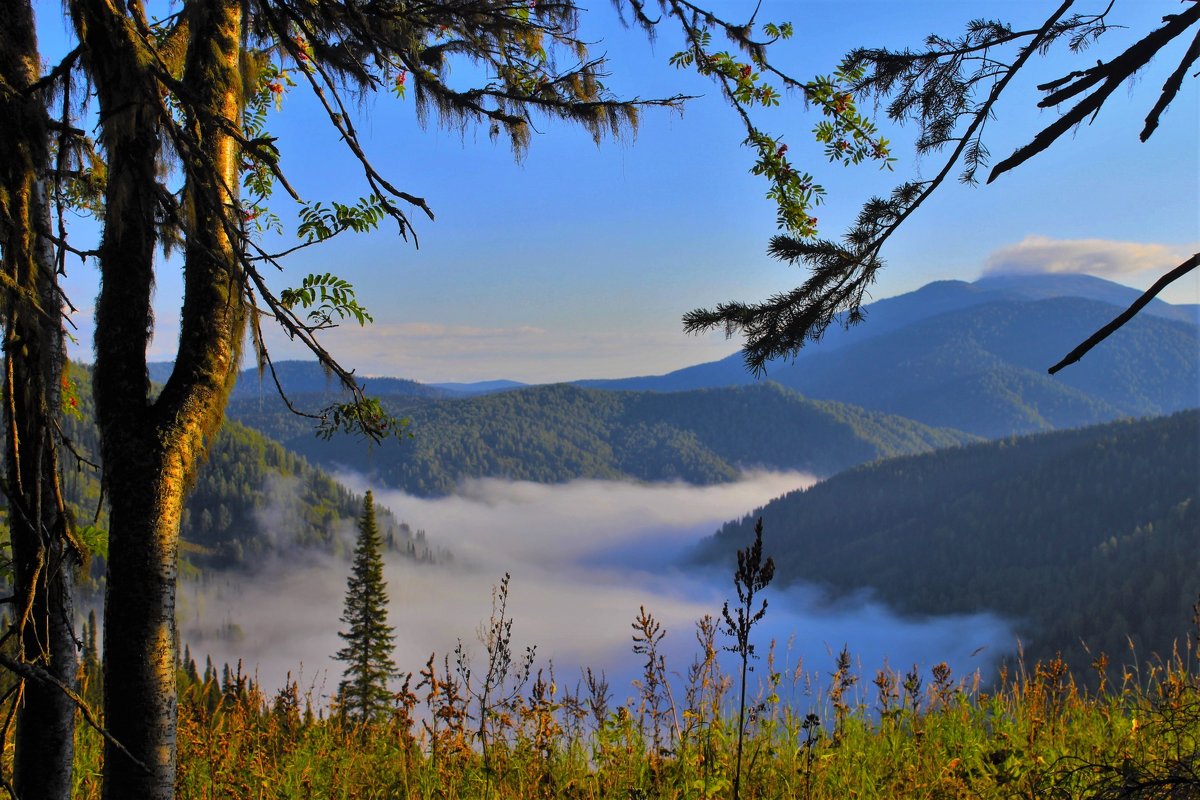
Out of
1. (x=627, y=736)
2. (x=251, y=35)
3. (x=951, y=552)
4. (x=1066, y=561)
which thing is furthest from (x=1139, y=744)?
(x=951, y=552)

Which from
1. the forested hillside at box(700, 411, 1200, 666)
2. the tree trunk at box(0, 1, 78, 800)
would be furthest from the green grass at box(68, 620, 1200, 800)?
the forested hillside at box(700, 411, 1200, 666)

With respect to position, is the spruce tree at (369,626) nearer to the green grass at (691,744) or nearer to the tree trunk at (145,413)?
the green grass at (691,744)

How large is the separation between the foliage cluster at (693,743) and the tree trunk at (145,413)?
82cm

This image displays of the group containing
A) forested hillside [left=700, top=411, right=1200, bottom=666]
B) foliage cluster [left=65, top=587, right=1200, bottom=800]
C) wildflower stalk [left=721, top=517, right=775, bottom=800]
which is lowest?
forested hillside [left=700, top=411, right=1200, bottom=666]

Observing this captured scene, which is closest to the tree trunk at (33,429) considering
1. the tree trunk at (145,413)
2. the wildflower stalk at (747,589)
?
the tree trunk at (145,413)

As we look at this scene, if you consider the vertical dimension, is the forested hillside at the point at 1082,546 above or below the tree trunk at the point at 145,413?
below

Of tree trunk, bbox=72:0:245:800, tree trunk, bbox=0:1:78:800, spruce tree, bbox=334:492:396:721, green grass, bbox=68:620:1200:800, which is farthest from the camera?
spruce tree, bbox=334:492:396:721

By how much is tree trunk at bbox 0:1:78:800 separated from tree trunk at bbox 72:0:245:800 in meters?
0.18

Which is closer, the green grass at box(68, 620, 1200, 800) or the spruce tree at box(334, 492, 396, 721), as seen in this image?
the green grass at box(68, 620, 1200, 800)

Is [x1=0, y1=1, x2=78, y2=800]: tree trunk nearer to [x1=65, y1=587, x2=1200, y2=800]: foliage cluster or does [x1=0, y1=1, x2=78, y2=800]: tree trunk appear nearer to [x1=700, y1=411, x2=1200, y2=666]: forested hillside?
[x1=65, y1=587, x2=1200, y2=800]: foliage cluster

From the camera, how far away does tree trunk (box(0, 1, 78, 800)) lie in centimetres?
241

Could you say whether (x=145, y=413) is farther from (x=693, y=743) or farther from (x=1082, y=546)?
(x=1082, y=546)

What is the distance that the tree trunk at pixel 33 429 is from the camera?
2414 millimetres

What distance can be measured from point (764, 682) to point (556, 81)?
3.88m
